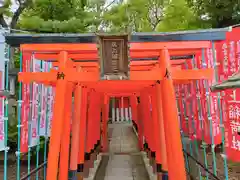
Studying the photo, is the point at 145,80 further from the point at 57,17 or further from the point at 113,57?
the point at 57,17

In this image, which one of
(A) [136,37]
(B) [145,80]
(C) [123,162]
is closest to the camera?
(B) [145,80]

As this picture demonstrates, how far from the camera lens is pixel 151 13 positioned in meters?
17.0

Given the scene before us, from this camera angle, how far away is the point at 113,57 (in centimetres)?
424

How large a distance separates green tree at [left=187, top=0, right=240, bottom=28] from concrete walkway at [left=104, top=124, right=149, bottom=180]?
236 inches

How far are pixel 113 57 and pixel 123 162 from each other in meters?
6.90

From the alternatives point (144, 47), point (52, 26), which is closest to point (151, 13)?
point (52, 26)

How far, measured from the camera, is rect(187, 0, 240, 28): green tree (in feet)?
32.7

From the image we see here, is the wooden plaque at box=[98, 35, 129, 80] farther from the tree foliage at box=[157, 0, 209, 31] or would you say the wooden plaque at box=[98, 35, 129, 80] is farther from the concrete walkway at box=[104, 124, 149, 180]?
the tree foliage at box=[157, 0, 209, 31]

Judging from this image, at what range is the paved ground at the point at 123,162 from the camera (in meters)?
8.54

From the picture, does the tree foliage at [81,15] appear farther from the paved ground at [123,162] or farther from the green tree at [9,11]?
the paved ground at [123,162]

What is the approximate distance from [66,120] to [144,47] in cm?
195

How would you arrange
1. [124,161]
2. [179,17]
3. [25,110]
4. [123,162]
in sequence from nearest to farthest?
1. [25,110]
2. [123,162]
3. [124,161]
4. [179,17]

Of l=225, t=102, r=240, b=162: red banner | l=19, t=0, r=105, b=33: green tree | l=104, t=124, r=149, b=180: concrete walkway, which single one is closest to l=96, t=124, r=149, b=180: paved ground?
l=104, t=124, r=149, b=180: concrete walkway

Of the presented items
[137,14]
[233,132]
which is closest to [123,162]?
[233,132]
